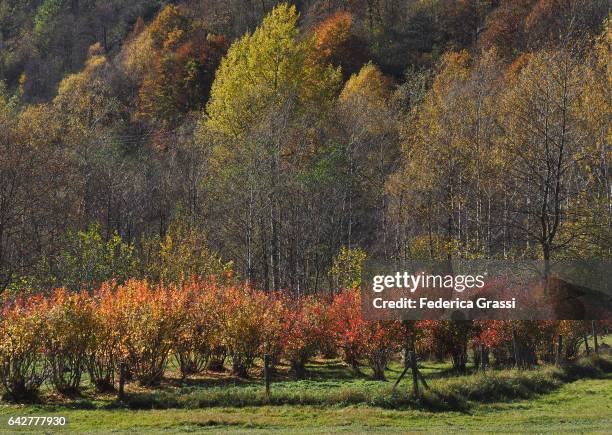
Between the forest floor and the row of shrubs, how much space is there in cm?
91

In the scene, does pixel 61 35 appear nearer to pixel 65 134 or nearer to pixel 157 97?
pixel 157 97

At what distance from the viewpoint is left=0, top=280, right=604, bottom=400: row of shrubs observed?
18609mm

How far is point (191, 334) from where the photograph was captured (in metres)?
22.0

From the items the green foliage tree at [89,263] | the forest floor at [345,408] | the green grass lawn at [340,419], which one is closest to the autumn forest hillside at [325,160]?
the green foliage tree at [89,263]

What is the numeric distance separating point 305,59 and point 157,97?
2298 centimetres

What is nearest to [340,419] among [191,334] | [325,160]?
[191,334]

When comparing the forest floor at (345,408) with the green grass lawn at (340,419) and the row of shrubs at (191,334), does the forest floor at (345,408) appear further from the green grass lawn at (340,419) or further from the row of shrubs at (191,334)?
the row of shrubs at (191,334)

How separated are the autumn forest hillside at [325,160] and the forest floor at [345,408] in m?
5.91

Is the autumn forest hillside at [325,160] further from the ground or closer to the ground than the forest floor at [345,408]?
further from the ground

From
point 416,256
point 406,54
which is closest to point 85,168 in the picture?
point 416,256

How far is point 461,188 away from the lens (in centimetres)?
3105

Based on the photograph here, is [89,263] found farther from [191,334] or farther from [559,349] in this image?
[559,349]

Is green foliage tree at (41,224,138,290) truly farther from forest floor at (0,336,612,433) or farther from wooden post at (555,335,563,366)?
wooden post at (555,335,563,366)

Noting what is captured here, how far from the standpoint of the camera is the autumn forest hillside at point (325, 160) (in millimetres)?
27391
